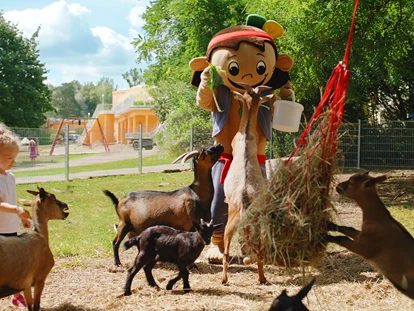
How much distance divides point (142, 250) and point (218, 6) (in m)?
8.67

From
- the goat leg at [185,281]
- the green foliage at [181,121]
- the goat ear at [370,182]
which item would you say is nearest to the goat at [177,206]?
the goat leg at [185,281]

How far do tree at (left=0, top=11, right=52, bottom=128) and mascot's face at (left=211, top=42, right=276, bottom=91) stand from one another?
2650 cm

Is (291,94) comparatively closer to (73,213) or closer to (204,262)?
(204,262)

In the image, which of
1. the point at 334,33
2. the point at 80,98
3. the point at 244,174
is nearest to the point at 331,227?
the point at 244,174

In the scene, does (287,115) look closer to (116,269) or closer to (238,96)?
(238,96)

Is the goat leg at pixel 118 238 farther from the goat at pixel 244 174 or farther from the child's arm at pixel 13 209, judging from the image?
the child's arm at pixel 13 209

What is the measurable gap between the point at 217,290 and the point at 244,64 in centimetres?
265

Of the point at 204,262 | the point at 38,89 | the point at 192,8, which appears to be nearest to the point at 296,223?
the point at 204,262

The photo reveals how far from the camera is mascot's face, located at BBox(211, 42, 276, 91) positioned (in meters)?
6.78

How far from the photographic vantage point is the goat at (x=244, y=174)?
5.79 meters

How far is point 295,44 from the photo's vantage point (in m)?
12.0

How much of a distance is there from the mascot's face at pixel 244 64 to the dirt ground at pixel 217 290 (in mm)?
2086

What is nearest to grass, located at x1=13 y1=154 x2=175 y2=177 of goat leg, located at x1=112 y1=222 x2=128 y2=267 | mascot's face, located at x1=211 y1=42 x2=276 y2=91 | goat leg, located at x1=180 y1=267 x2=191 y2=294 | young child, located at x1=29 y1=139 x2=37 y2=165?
young child, located at x1=29 y1=139 x2=37 y2=165

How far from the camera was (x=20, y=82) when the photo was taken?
32344 mm
